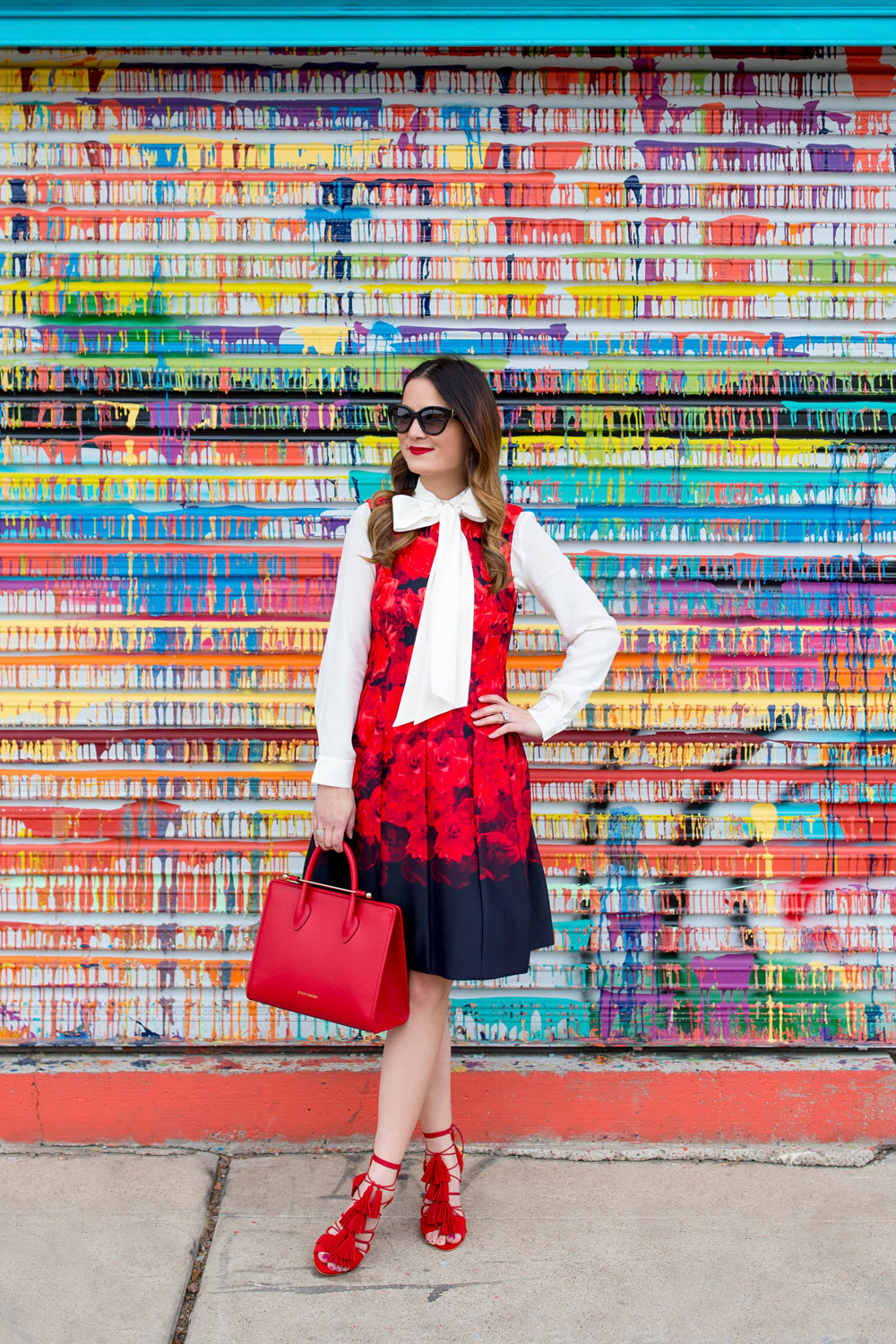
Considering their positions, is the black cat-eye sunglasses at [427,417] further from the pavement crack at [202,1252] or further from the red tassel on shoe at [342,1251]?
the pavement crack at [202,1252]

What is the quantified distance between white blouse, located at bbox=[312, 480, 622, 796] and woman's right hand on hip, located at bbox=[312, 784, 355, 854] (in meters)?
0.03

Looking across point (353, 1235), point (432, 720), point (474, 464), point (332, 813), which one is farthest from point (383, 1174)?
point (474, 464)

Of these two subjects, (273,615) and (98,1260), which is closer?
(98,1260)

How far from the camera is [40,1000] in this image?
347cm

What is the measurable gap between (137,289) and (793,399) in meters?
2.15

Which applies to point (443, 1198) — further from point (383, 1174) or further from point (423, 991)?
point (423, 991)

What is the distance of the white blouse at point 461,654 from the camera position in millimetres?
2574

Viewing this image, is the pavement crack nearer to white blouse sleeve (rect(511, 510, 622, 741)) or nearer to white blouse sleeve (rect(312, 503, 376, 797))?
white blouse sleeve (rect(312, 503, 376, 797))

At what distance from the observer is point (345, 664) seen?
258 cm

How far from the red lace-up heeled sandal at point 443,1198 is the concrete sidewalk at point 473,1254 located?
0.05 meters

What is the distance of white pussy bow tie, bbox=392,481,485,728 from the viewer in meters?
2.53

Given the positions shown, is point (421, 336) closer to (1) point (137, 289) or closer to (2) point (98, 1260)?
(1) point (137, 289)

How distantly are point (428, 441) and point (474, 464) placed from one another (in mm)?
139

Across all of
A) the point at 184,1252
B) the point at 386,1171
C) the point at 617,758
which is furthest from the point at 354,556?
the point at 184,1252
